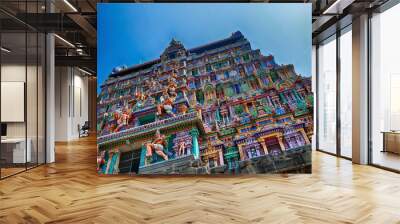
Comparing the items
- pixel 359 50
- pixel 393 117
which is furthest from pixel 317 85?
pixel 393 117

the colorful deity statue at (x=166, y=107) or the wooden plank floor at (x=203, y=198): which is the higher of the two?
the colorful deity statue at (x=166, y=107)

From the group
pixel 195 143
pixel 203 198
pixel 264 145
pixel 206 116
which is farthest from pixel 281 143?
pixel 203 198

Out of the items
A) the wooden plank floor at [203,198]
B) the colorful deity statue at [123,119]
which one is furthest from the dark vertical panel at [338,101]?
the colorful deity statue at [123,119]

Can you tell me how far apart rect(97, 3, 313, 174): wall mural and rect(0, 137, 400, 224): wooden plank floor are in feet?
1.02

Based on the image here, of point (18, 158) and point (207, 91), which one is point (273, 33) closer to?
point (207, 91)

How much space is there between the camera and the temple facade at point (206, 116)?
254 inches

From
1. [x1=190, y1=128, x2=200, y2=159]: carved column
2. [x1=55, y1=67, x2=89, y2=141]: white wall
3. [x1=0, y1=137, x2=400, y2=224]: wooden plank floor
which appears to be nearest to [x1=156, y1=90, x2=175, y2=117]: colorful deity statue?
[x1=190, y1=128, x2=200, y2=159]: carved column

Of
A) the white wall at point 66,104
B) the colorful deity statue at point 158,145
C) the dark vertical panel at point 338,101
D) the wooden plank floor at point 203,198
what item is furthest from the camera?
the white wall at point 66,104

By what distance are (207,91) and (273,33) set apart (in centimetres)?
157

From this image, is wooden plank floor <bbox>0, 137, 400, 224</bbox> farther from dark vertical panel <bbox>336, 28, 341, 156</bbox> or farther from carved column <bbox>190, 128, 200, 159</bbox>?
dark vertical panel <bbox>336, 28, 341, 156</bbox>

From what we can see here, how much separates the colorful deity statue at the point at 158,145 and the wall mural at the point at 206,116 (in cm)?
2

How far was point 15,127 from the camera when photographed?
6703 mm

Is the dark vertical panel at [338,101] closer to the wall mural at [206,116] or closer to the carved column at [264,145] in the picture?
the wall mural at [206,116]

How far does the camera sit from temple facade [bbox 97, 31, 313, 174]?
646 cm
